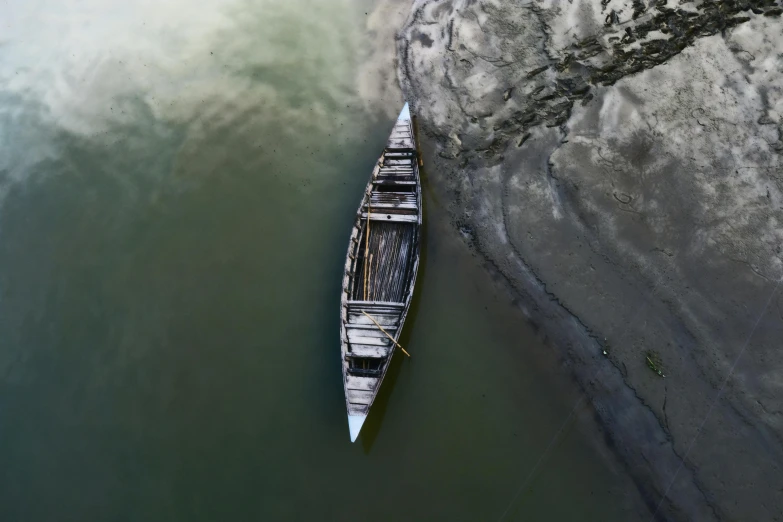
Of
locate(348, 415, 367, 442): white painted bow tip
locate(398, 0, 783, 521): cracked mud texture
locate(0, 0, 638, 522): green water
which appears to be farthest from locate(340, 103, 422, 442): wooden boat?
locate(398, 0, 783, 521): cracked mud texture

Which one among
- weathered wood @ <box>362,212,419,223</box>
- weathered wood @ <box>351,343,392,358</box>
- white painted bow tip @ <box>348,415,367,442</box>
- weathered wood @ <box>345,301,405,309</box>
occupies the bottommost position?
white painted bow tip @ <box>348,415,367,442</box>

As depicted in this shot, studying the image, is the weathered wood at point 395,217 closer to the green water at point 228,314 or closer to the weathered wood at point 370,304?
the green water at point 228,314

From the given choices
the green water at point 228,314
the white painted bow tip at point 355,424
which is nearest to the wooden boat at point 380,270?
the white painted bow tip at point 355,424

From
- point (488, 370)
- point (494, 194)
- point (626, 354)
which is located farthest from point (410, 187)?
point (626, 354)

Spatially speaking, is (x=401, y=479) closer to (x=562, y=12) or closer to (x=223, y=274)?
(x=223, y=274)

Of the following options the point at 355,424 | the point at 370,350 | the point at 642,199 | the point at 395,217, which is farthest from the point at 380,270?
the point at 642,199

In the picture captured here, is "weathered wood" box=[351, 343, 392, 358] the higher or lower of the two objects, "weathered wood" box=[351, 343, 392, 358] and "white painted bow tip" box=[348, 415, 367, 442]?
the higher

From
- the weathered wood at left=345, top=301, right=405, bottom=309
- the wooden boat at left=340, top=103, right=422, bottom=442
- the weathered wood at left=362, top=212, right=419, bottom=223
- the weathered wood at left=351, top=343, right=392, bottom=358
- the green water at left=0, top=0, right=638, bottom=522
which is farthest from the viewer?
the weathered wood at left=362, top=212, right=419, bottom=223

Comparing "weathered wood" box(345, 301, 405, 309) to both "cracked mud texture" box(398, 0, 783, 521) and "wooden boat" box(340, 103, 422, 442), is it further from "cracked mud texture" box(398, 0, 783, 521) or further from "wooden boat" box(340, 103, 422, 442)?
"cracked mud texture" box(398, 0, 783, 521)

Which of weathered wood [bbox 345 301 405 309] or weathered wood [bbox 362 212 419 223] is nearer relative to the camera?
weathered wood [bbox 345 301 405 309]
